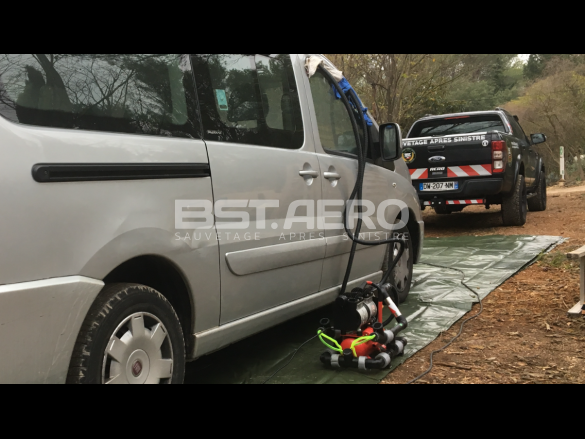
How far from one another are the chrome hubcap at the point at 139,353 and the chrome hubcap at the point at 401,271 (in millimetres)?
2684

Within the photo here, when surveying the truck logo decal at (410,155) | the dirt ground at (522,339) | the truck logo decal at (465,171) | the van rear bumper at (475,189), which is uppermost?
the truck logo decal at (410,155)

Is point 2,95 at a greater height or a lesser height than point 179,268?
greater

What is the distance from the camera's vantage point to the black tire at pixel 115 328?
2.03 metres

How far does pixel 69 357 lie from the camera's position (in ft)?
6.50

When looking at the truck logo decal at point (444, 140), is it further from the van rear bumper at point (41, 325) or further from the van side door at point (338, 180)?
the van rear bumper at point (41, 325)

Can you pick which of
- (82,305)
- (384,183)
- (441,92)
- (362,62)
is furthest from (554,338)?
(441,92)

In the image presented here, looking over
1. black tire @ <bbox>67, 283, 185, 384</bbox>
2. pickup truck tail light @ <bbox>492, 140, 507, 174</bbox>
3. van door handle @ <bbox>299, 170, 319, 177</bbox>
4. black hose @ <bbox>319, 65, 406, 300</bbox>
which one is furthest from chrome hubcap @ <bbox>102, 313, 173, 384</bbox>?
pickup truck tail light @ <bbox>492, 140, 507, 174</bbox>

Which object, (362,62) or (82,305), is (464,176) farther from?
(82,305)

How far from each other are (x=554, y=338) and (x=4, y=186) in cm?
355

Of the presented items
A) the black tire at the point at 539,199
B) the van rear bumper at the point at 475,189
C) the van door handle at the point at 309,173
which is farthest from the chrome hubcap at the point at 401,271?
the black tire at the point at 539,199

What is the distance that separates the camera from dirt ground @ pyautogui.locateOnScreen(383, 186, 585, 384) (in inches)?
128

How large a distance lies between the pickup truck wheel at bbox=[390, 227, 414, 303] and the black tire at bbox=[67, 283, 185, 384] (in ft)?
8.51

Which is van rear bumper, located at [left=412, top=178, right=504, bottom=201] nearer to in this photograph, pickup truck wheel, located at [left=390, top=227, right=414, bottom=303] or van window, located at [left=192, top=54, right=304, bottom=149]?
pickup truck wheel, located at [left=390, top=227, right=414, bottom=303]
